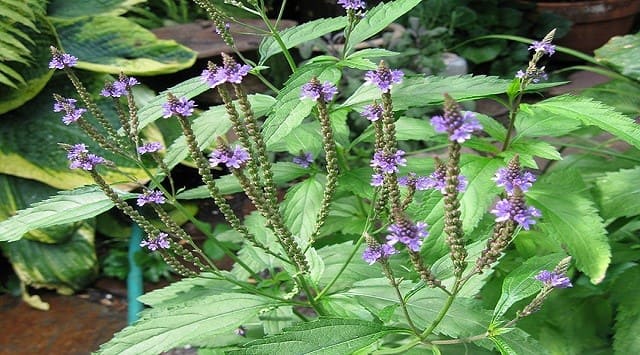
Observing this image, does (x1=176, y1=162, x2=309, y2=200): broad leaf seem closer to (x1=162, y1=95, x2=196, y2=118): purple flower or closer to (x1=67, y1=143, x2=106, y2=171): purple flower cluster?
(x1=67, y1=143, x2=106, y2=171): purple flower cluster

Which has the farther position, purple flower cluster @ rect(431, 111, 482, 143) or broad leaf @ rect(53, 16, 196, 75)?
broad leaf @ rect(53, 16, 196, 75)

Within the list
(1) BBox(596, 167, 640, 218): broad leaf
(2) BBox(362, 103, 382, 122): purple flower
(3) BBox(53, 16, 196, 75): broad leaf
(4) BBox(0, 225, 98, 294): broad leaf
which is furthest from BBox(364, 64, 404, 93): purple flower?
(3) BBox(53, 16, 196, 75): broad leaf

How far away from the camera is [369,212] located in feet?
4.67

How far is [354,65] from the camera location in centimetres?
143

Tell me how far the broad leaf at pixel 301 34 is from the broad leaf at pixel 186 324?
0.53m

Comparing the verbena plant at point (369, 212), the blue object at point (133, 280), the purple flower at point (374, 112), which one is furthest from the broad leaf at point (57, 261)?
the purple flower at point (374, 112)

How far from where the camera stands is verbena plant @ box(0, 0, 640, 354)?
3.54 ft

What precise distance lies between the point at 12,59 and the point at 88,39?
59 centimetres

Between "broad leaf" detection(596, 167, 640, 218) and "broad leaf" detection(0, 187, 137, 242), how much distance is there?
1144mm

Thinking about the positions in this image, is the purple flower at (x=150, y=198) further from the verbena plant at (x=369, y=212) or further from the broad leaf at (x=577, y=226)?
the broad leaf at (x=577, y=226)

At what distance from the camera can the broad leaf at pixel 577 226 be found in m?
1.47

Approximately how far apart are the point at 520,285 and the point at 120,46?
264 centimetres

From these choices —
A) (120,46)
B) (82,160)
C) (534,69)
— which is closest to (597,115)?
(534,69)

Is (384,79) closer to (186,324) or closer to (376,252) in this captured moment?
(376,252)
